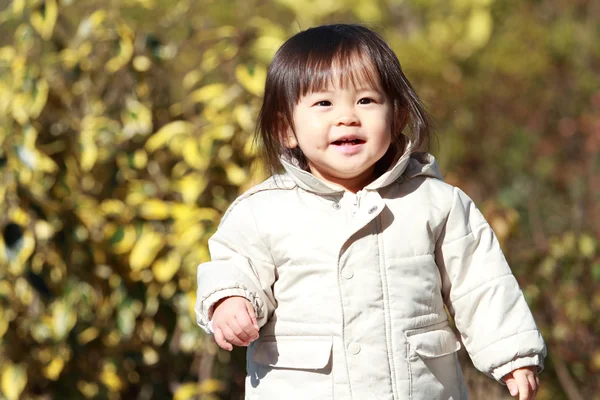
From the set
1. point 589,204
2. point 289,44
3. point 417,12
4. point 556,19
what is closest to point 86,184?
point 289,44

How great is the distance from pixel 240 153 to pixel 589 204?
269 cm

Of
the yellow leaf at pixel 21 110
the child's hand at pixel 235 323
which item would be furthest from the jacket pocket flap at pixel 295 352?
the yellow leaf at pixel 21 110

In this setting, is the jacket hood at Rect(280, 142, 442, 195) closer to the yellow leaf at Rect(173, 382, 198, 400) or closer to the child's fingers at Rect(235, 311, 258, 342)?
the child's fingers at Rect(235, 311, 258, 342)

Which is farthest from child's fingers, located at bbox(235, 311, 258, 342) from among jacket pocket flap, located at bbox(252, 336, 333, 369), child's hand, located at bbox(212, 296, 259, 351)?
jacket pocket flap, located at bbox(252, 336, 333, 369)

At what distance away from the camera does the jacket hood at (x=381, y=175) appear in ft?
6.60

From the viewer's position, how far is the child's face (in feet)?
6.52

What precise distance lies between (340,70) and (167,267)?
150cm

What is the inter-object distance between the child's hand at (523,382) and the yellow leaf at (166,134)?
1.73 metres

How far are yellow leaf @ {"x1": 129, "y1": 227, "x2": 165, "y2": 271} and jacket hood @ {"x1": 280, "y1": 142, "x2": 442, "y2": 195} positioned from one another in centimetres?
128

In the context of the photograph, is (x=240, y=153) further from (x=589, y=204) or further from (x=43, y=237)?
(x=589, y=204)

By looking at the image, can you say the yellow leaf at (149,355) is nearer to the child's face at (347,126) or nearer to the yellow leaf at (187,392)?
the yellow leaf at (187,392)

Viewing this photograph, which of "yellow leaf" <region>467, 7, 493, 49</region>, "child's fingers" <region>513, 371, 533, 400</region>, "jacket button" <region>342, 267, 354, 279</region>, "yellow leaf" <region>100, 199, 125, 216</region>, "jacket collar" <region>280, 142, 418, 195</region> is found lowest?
"child's fingers" <region>513, 371, 533, 400</region>

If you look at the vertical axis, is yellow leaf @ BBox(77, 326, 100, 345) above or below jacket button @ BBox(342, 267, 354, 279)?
above

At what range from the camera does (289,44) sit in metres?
2.08
